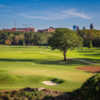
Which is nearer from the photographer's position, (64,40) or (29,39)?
(64,40)

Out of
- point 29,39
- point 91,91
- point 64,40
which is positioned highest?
point 29,39

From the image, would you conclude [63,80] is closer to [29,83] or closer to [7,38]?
[29,83]

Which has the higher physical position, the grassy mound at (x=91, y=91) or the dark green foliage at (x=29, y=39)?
the dark green foliage at (x=29, y=39)

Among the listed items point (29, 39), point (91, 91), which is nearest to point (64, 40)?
point (91, 91)

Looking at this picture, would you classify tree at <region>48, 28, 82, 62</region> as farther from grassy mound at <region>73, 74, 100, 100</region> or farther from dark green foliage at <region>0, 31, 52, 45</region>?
dark green foliage at <region>0, 31, 52, 45</region>

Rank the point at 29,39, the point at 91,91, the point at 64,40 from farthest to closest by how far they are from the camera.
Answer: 1. the point at 29,39
2. the point at 64,40
3. the point at 91,91

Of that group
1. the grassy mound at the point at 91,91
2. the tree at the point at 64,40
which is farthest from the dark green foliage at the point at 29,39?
the grassy mound at the point at 91,91

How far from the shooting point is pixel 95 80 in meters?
9.37

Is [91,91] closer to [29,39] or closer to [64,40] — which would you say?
[64,40]

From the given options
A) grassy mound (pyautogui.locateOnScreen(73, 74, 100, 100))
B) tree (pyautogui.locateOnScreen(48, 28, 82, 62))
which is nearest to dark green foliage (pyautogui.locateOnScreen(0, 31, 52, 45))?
tree (pyautogui.locateOnScreen(48, 28, 82, 62))

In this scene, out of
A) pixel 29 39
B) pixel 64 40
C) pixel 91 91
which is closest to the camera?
pixel 91 91

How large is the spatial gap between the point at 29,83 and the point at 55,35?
2813 centimetres

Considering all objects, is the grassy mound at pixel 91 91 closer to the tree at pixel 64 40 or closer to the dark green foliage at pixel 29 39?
the tree at pixel 64 40

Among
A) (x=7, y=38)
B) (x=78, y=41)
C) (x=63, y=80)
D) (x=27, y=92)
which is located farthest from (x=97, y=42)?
(x=27, y=92)
